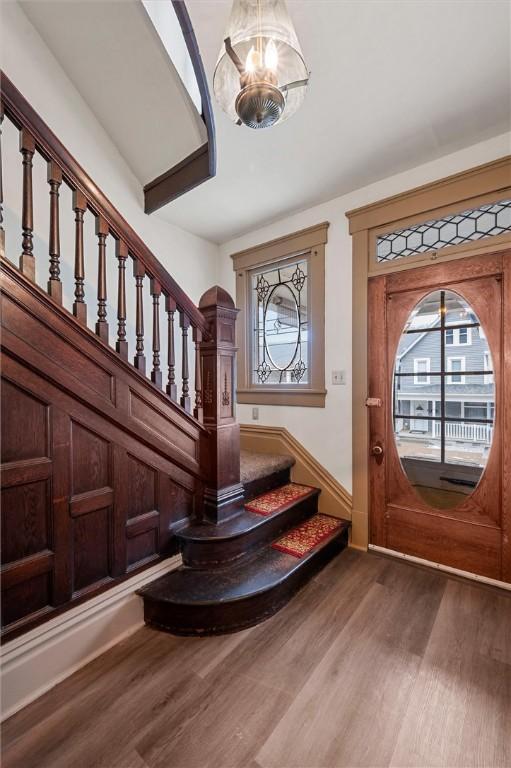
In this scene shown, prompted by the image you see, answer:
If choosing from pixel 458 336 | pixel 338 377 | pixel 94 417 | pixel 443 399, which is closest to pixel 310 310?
pixel 338 377

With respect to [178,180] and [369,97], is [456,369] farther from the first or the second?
[178,180]

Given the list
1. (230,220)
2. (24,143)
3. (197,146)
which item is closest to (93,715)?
(24,143)

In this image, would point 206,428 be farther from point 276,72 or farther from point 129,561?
point 276,72

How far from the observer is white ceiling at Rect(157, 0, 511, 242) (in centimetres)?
137

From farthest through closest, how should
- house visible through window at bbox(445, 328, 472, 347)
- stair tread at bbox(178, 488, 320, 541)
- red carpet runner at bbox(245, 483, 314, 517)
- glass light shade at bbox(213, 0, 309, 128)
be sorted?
red carpet runner at bbox(245, 483, 314, 517) → house visible through window at bbox(445, 328, 472, 347) → stair tread at bbox(178, 488, 320, 541) → glass light shade at bbox(213, 0, 309, 128)

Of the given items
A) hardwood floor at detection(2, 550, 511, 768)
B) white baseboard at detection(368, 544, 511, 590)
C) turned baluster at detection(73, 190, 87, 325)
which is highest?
turned baluster at detection(73, 190, 87, 325)

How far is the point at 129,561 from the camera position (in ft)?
5.46

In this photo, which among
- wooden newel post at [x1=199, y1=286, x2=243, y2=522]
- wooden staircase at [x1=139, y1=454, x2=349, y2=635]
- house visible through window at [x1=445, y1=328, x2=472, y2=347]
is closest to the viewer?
wooden staircase at [x1=139, y1=454, x2=349, y2=635]

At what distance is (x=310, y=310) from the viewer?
2775 millimetres

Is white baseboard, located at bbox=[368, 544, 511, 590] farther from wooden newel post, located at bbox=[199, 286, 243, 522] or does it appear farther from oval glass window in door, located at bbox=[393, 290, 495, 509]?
wooden newel post, located at bbox=[199, 286, 243, 522]

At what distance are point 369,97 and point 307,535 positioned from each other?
2.69 m

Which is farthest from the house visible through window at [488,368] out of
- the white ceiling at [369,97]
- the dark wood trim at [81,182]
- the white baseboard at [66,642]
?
the white baseboard at [66,642]

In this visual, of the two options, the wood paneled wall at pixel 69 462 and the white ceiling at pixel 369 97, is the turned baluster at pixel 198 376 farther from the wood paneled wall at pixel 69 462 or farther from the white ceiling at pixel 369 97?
the white ceiling at pixel 369 97

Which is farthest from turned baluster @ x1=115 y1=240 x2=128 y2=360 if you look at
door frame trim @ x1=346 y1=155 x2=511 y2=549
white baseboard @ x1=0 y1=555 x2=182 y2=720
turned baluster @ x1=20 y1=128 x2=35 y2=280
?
door frame trim @ x1=346 y1=155 x2=511 y2=549
